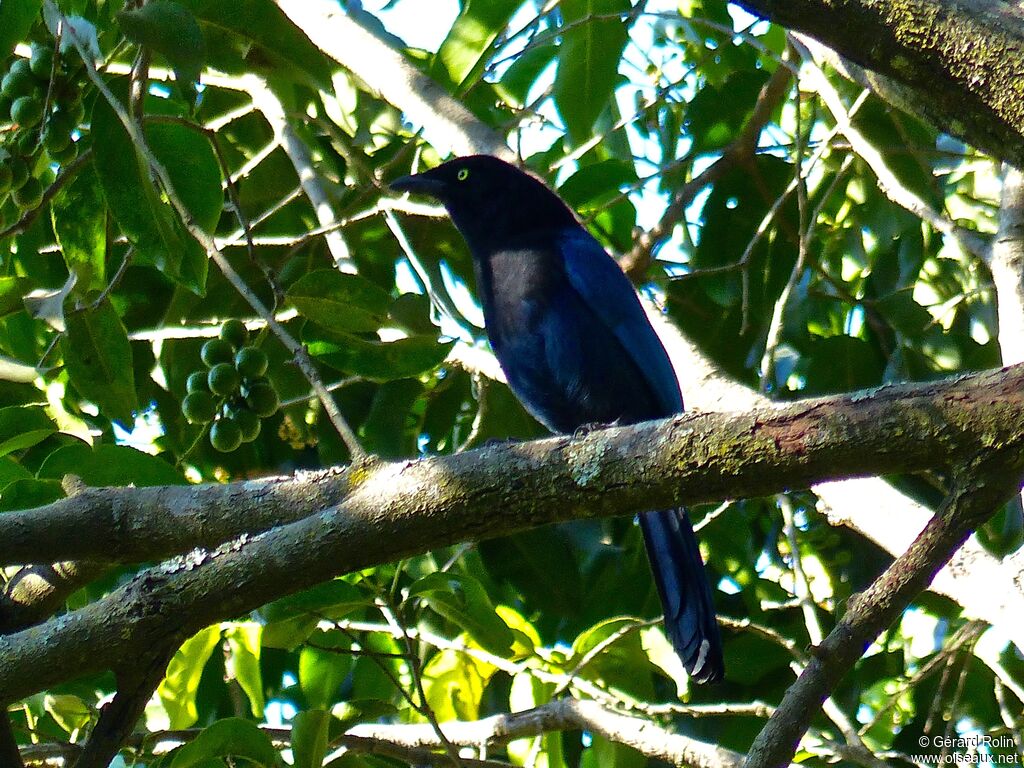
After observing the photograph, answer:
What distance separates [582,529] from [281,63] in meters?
1.85

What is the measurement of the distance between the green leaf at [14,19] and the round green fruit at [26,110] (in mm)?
163

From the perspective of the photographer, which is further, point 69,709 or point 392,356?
point 69,709

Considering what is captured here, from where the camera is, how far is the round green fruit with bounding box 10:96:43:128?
8.47 ft

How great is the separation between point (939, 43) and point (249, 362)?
5.59 feet

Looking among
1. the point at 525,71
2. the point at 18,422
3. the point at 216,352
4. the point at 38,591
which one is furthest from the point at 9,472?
the point at 525,71

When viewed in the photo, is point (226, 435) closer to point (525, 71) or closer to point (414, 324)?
point (414, 324)

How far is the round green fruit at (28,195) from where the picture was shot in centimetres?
273

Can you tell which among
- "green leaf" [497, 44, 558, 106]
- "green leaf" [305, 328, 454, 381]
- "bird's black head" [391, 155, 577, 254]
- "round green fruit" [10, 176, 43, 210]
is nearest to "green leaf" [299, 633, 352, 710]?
"green leaf" [305, 328, 454, 381]

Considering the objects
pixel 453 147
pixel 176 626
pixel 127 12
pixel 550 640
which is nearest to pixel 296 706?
pixel 550 640

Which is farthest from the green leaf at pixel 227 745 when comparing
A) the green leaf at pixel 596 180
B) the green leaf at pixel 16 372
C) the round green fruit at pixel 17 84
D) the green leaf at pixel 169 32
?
the green leaf at pixel 596 180

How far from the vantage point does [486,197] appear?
4102 millimetres

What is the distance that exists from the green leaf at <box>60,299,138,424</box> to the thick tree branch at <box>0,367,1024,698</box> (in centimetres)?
97

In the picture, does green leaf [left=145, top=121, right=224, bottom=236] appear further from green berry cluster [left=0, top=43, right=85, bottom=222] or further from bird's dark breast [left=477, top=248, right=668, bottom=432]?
bird's dark breast [left=477, top=248, right=668, bottom=432]

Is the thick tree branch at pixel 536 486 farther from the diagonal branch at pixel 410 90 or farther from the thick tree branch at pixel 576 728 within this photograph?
the diagonal branch at pixel 410 90
